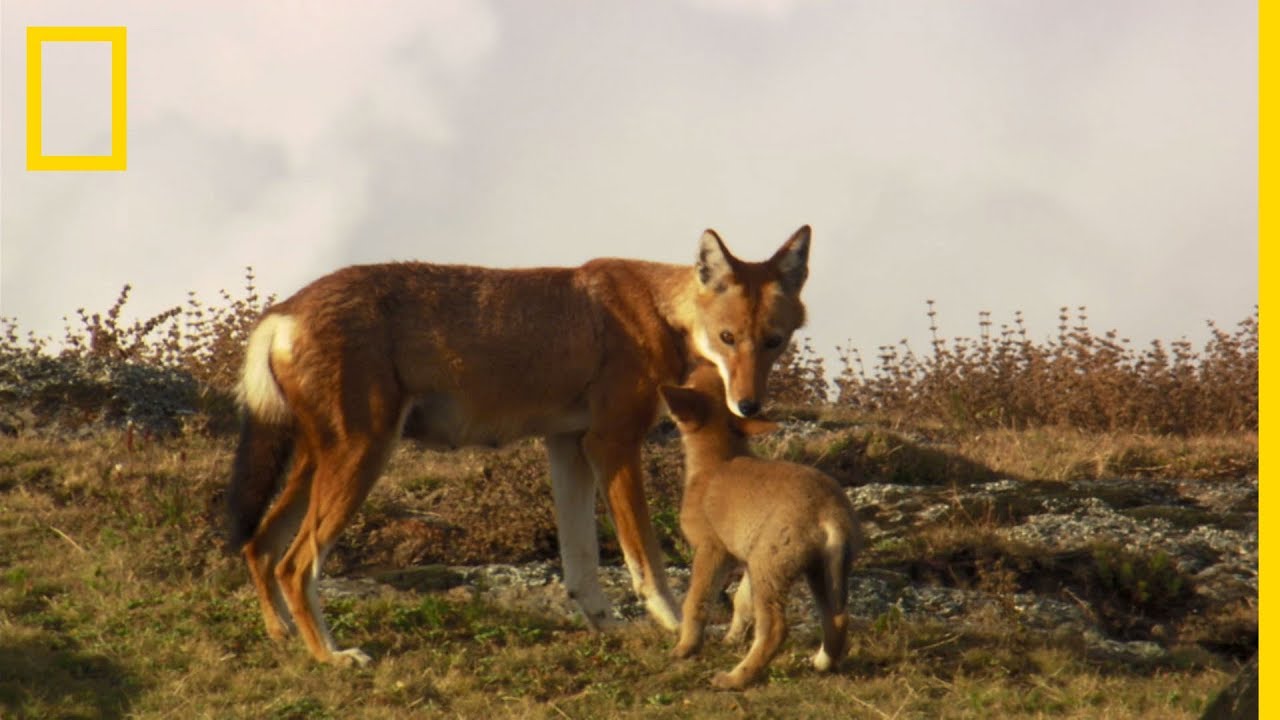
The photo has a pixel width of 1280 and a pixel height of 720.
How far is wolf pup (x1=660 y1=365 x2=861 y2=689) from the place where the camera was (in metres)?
6.34

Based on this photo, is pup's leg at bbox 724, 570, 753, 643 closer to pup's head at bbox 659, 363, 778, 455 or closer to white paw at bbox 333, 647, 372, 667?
pup's head at bbox 659, 363, 778, 455

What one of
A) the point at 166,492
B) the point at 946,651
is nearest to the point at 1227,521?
the point at 946,651

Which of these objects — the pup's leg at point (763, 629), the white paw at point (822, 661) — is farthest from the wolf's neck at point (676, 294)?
the white paw at point (822, 661)

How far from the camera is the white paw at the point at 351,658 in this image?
6.90 metres

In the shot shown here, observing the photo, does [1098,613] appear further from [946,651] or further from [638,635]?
[638,635]

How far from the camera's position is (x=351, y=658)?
6930mm

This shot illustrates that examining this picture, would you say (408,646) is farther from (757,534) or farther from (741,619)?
(757,534)

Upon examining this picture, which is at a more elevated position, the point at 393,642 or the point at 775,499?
the point at 775,499

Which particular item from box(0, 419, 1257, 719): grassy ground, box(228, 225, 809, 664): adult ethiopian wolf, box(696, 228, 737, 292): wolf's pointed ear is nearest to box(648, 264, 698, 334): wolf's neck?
box(228, 225, 809, 664): adult ethiopian wolf

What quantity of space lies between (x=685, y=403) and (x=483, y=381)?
4.01 feet

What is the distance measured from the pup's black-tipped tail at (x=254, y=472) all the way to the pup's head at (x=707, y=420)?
2.10m

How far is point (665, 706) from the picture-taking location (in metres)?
6.34

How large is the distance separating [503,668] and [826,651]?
1580mm

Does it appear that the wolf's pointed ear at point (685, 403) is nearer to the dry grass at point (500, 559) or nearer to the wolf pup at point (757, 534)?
the wolf pup at point (757, 534)
